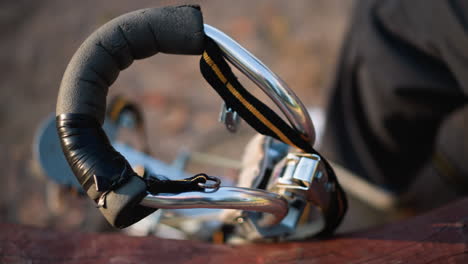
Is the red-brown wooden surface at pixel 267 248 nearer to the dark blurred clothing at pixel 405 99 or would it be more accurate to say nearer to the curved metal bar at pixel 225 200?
the curved metal bar at pixel 225 200

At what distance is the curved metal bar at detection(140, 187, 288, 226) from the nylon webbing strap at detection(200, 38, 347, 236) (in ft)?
0.22

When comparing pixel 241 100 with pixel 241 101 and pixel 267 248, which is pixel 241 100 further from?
pixel 267 248

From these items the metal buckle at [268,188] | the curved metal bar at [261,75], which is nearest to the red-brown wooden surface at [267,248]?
the metal buckle at [268,188]

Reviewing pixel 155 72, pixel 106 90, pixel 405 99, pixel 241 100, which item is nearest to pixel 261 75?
pixel 241 100

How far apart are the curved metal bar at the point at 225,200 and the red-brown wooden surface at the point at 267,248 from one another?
0.08 metres

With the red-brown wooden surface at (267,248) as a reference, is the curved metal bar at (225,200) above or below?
above

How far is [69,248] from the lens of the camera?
45cm

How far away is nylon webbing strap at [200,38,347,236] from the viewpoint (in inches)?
14.9

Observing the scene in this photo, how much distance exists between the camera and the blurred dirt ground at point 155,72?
1559mm

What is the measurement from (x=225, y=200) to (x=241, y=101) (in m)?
0.11

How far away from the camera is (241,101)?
396mm

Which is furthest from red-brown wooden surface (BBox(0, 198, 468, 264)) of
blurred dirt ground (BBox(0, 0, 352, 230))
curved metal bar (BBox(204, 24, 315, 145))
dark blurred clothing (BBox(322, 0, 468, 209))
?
blurred dirt ground (BBox(0, 0, 352, 230))

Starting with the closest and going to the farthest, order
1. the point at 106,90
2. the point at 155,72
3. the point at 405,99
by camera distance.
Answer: the point at 106,90
the point at 405,99
the point at 155,72

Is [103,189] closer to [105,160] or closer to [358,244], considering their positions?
[105,160]
